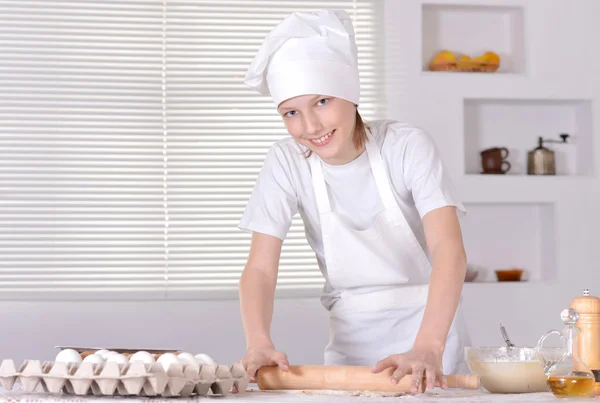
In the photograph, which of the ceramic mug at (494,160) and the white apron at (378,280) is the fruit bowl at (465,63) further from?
the white apron at (378,280)

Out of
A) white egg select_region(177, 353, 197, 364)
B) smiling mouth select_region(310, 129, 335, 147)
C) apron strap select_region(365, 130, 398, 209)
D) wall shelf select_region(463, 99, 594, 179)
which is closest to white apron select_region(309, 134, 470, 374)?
apron strap select_region(365, 130, 398, 209)

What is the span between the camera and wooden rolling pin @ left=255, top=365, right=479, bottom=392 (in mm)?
1458

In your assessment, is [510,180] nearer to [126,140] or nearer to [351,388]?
[126,140]

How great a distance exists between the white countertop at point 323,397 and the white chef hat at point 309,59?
0.72 m

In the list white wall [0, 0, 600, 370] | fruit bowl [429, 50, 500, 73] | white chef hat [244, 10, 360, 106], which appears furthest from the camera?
fruit bowl [429, 50, 500, 73]

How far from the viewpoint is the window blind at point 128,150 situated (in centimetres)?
356

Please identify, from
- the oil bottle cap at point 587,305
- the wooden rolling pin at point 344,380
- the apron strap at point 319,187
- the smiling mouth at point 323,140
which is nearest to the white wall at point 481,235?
the apron strap at point 319,187

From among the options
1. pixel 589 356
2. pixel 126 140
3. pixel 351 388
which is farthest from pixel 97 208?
pixel 589 356

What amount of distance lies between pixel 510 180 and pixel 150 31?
1845mm

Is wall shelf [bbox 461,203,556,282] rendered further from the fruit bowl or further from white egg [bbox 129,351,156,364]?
white egg [bbox 129,351,156,364]

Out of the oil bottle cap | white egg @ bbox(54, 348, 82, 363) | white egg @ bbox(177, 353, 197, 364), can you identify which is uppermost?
the oil bottle cap

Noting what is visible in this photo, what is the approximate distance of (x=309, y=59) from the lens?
6.10 feet

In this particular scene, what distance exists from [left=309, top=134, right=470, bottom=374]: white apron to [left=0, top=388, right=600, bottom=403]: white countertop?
590mm

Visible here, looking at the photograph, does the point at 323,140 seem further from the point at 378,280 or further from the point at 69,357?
the point at 69,357
